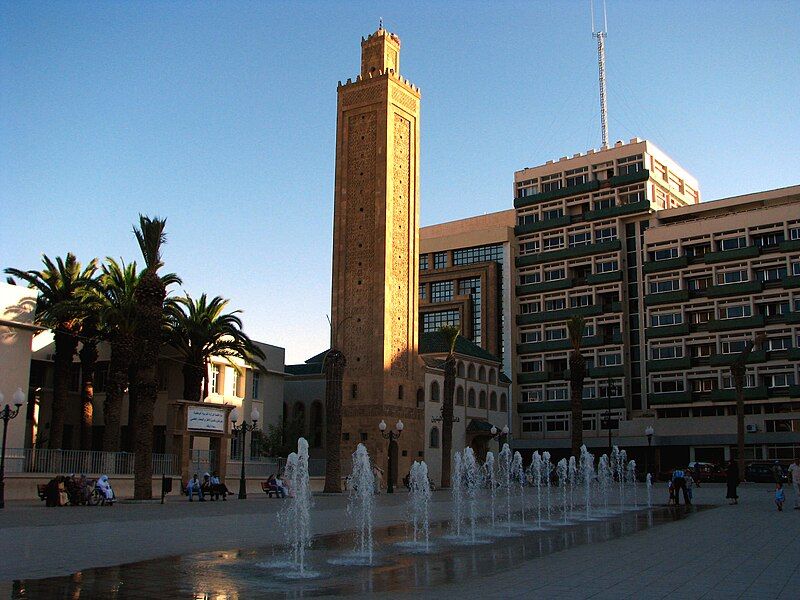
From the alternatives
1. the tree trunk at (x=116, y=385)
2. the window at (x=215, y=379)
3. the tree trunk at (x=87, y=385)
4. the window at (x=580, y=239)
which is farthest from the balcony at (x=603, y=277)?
the tree trunk at (x=87, y=385)

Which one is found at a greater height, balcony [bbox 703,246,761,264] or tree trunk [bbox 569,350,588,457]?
balcony [bbox 703,246,761,264]

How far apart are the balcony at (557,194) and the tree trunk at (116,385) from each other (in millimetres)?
54797

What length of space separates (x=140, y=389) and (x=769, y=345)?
55.0 metres

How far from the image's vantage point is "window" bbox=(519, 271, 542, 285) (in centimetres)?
8350

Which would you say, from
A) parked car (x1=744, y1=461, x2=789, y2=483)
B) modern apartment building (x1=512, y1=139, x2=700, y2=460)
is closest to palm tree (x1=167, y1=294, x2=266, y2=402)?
parked car (x1=744, y1=461, x2=789, y2=483)

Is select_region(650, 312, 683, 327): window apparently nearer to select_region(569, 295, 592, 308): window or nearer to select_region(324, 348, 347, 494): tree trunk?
select_region(569, 295, 592, 308): window

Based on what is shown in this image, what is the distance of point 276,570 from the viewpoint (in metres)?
12.1

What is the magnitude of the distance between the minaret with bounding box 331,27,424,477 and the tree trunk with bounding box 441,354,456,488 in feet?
14.0

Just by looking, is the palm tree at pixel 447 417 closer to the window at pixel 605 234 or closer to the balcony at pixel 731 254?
the balcony at pixel 731 254

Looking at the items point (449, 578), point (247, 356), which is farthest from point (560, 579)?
point (247, 356)

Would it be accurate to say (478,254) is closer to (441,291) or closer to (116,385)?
(441,291)

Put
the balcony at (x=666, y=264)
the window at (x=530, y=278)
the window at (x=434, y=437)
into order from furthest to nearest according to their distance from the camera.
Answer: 1. the window at (x=530, y=278)
2. the balcony at (x=666, y=264)
3. the window at (x=434, y=437)

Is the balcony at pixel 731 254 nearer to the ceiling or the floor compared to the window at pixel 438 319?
nearer to the ceiling

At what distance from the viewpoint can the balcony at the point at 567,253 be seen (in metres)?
78.5
